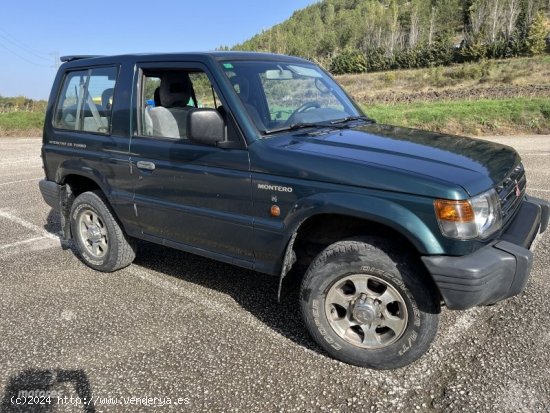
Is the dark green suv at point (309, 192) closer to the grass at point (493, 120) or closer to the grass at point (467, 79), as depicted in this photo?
the grass at point (493, 120)

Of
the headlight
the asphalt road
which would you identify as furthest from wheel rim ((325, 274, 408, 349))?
the headlight

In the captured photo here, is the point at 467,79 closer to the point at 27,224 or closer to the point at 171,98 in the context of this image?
the point at 27,224

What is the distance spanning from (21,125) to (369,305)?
24722 mm

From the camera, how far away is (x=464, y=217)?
244 centimetres

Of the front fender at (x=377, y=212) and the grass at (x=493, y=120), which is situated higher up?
the front fender at (x=377, y=212)

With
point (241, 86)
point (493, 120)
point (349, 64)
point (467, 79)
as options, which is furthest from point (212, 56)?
point (349, 64)

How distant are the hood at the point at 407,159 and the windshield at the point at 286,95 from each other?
241mm

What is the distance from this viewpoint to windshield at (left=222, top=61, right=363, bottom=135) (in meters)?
3.25

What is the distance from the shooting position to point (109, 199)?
405 centimetres

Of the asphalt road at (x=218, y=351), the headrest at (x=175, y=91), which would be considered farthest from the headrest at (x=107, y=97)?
the asphalt road at (x=218, y=351)

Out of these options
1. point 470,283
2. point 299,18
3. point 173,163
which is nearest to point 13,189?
point 173,163

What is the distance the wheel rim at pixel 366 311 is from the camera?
2.74 meters

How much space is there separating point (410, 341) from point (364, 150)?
3.87 ft

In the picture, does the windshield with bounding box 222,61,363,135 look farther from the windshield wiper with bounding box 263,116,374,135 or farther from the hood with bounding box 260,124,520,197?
the hood with bounding box 260,124,520,197
